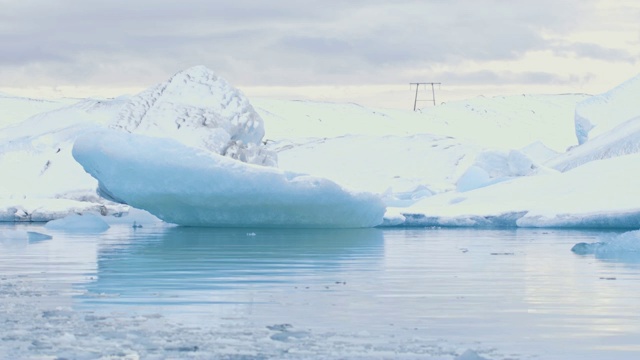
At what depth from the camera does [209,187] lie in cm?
1770

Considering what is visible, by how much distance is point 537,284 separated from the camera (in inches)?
327

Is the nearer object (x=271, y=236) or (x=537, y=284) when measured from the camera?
(x=537, y=284)

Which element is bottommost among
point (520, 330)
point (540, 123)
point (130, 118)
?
point (520, 330)

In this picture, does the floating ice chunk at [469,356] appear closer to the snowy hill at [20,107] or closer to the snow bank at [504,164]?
the snow bank at [504,164]

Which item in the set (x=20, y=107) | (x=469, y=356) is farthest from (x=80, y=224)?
(x=20, y=107)

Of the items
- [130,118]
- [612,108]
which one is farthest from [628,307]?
[612,108]

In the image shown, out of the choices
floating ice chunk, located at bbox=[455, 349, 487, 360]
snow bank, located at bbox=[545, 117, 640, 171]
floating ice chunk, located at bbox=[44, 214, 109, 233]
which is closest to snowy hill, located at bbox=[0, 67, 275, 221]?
floating ice chunk, located at bbox=[44, 214, 109, 233]

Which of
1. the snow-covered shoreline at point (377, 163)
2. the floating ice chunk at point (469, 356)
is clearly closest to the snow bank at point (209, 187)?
the snow-covered shoreline at point (377, 163)

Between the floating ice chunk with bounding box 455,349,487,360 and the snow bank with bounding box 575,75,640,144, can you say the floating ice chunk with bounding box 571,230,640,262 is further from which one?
the snow bank with bounding box 575,75,640,144

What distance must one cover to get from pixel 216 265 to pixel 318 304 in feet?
11.5

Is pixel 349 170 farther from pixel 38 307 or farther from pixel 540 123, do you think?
pixel 540 123

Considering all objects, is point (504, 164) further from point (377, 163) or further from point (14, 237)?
point (14, 237)

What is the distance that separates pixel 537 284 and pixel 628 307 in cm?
157

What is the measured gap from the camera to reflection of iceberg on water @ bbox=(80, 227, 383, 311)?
746 centimetres
